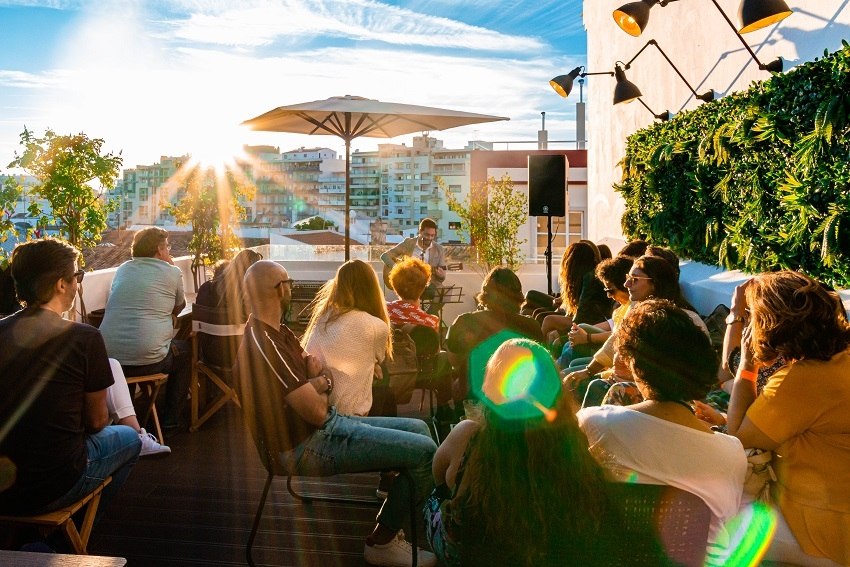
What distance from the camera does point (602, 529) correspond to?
164 centimetres

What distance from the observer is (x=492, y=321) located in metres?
4.14

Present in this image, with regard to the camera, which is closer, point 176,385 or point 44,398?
point 44,398

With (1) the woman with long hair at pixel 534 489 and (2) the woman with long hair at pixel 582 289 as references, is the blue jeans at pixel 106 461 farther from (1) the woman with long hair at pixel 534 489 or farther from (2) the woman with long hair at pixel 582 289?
(2) the woman with long hair at pixel 582 289

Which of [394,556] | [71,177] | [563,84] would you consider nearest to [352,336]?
[394,556]

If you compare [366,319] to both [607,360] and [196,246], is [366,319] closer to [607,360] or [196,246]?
[607,360]

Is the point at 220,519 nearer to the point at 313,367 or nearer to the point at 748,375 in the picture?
the point at 313,367

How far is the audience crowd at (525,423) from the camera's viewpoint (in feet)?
5.40

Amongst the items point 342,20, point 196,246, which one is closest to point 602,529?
point 196,246

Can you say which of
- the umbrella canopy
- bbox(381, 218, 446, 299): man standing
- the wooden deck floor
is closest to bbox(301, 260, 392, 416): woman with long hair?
the wooden deck floor

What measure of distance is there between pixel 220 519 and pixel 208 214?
242 inches

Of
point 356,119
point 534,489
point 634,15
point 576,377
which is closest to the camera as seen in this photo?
point 534,489

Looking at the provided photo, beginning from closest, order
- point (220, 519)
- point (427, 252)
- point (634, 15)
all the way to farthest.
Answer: point (220, 519) → point (634, 15) → point (427, 252)

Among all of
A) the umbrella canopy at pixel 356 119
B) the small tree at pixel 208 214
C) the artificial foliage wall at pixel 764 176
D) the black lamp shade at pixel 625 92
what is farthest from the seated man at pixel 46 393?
the small tree at pixel 208 214

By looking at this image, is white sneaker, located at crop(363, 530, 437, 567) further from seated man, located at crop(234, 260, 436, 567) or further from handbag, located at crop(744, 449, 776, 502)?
handbag, located at crop(744, 449, 776, 502)
